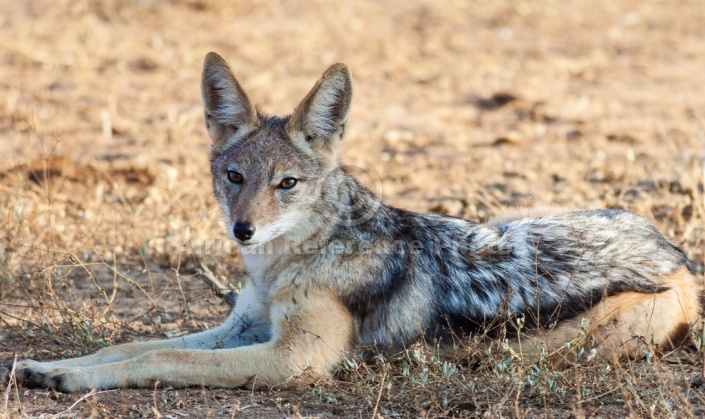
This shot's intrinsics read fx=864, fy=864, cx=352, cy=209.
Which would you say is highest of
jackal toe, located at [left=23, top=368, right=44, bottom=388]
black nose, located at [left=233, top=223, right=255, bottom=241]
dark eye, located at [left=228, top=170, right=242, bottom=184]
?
dark eye, located at [left=228, top=170, right=242, bottom=184]

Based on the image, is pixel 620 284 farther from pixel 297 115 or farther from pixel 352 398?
pixel 297 115

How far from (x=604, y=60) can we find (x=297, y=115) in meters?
9.24

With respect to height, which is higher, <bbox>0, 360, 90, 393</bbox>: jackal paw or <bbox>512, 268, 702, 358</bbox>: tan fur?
<bbox>0, 360, 90, 393</bbox>: jackal paw

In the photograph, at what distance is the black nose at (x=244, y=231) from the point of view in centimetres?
518

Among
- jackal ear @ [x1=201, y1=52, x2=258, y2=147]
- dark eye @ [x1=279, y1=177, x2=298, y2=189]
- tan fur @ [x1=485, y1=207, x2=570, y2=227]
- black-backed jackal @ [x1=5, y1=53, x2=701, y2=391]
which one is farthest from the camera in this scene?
tan fur @ [x1=485, y1=207, x2=570, y2=227]

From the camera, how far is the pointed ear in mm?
5578

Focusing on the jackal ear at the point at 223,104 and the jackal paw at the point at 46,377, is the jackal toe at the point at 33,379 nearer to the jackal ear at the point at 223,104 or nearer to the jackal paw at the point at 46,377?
the jackal paw at the point at 46,377

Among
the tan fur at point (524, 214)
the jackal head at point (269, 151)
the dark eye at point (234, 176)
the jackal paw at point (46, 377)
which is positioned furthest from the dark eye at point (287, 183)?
the tan fur at point (524, 214)

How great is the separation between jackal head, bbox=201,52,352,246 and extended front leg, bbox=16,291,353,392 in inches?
24.8

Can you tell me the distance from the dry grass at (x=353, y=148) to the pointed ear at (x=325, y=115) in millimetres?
1307

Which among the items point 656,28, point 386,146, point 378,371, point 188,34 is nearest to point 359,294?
point 378,371

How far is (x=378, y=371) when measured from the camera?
5273mm

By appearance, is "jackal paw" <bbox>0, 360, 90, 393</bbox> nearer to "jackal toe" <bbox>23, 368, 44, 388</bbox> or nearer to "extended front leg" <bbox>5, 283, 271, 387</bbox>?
"jackal toe" <bbox>23, 368, 44, 388</bbox>

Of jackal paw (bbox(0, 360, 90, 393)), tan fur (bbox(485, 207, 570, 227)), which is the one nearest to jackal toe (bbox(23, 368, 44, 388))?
jackal paw (bbox(0, 360, 90, 393))
